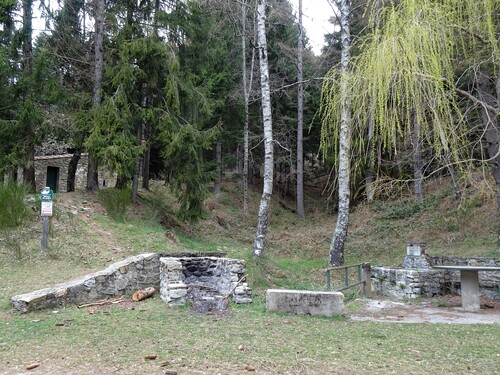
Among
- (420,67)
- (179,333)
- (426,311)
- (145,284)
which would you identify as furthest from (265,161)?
(420,67)

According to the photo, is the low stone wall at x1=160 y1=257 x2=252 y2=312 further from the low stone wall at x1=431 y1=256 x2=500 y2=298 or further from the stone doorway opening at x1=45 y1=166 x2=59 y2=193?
the stone doorway opening at x1=45 y1=166 x2=59 y2=193

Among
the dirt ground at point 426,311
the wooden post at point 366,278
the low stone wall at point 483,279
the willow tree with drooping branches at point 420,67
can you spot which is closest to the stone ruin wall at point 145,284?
the dirt ground at point 426,311

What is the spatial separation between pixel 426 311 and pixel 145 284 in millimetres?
4861

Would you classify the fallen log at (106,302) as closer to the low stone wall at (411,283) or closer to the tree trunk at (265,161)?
the tree trunk at (265,161)

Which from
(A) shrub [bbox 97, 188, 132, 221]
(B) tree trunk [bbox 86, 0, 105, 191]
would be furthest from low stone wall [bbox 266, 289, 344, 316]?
(B) tree trunk [bbox 86, 0, 105, 191]

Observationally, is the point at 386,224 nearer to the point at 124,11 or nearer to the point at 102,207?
the point at 102,207

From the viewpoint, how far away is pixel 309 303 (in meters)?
6.09

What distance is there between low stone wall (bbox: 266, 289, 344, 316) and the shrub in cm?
686

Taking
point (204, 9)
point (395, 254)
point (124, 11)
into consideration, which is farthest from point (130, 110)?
point (395, 254)

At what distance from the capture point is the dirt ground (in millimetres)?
6156

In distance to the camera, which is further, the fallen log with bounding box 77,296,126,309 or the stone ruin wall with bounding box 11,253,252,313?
the fallen log with bounding box 77,296,126,309

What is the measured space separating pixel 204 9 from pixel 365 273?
10432mm

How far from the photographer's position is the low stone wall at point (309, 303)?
607cm

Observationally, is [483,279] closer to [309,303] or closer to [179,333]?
[309,303]
